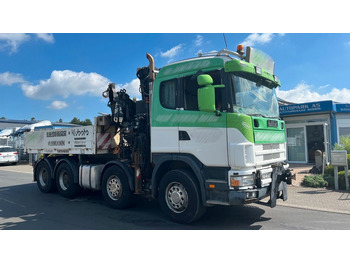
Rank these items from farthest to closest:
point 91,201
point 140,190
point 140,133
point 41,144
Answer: point 41,144 → point 91,201 → point 140,133 → point 140,190

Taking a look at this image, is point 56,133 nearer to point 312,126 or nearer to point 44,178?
point 44,178

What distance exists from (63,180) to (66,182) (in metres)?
0.21

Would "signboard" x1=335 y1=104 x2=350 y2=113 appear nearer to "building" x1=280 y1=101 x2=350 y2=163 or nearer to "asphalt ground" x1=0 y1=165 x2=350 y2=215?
"building" x1=280 y1=101 x2=350 y2=163

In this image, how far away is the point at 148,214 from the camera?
20.5 feet

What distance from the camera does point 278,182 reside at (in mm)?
5457

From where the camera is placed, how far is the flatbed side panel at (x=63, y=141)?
7723mm

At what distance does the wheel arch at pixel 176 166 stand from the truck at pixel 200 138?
0.07 feet

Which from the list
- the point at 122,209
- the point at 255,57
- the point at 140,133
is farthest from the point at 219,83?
the point at 122,209

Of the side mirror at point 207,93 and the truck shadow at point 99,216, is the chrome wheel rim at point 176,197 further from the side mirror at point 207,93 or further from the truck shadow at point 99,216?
the side mirror at point 207,93

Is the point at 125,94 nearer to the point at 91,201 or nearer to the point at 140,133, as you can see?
the point at 140,133

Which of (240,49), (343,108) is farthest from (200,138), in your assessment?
(343,108)

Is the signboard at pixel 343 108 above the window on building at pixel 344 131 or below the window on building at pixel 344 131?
above

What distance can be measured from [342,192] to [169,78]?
676cm

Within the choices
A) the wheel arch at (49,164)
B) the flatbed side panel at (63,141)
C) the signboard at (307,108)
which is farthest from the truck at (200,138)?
the signboard at (307,108)
